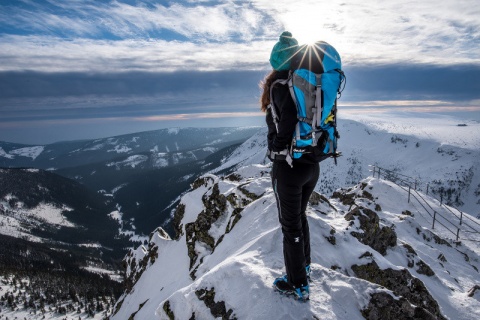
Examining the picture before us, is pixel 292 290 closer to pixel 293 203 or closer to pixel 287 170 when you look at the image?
pixel 293 203

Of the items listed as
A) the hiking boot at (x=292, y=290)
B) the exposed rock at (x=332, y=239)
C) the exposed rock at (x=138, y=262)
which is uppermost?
the hiking boot at (x=292, y=290)

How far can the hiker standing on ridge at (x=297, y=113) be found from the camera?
200 inches

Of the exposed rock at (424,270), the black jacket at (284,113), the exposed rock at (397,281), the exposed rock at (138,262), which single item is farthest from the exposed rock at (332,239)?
the exposed rock at (138,262)

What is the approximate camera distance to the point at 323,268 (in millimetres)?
8188

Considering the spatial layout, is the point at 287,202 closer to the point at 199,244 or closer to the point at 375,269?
the point at 375,269

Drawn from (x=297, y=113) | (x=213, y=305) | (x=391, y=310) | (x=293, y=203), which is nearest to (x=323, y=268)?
(x=391, y=310)

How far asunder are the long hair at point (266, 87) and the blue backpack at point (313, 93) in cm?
32

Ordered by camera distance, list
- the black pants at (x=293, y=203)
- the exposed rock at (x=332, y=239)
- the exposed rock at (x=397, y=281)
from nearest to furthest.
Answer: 1. the black pants at (x=293, y=203)
2. the exposed rock at (x=397, y=281)
3. the exposed rock at (x=332, y=239)

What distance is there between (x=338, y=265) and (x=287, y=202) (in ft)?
18.9

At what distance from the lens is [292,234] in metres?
6.05

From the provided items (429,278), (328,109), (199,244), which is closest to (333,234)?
(328,109)

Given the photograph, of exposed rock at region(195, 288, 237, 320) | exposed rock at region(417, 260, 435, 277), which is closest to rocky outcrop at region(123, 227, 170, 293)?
exposed rock at region(417, 260, 435, 277)

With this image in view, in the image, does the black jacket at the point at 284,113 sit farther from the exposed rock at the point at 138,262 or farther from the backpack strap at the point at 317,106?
the exposed rock at the point at 138,262

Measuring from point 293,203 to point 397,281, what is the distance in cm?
779
